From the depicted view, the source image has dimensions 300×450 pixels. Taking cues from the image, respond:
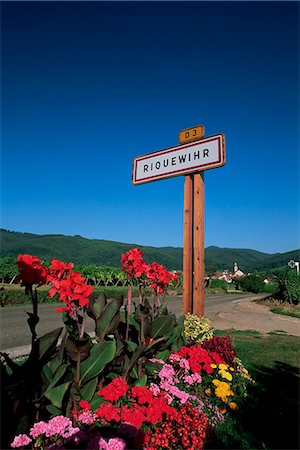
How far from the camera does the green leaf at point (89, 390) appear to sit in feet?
7.65

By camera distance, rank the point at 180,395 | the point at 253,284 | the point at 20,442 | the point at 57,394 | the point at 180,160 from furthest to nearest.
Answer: the point at 253,284 → the point at 180,160 → the point at 180,395 → the point at 57,394 → the point at 20,442

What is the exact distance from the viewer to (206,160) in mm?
4355

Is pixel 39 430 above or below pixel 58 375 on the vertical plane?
below

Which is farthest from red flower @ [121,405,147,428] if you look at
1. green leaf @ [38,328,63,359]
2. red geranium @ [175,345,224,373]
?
red geranium @ [175,345,224,373]

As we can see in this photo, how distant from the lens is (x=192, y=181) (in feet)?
15.7

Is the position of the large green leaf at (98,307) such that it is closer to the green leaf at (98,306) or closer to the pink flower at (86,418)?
the green leaf at (98,306)

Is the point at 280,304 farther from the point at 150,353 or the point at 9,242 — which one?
the point at 9,242

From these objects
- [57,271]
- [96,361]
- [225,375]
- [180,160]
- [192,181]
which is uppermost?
[180,160]

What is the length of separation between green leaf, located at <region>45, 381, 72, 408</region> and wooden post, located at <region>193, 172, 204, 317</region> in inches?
109

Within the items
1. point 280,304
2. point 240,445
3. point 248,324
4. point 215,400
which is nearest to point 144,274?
point 215,400

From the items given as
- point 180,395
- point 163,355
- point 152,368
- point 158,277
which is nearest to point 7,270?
point 158,277

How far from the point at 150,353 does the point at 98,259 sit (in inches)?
4751

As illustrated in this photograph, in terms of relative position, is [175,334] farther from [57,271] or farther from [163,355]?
[57,271]

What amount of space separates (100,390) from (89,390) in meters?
0.10
